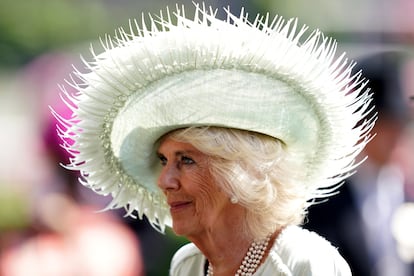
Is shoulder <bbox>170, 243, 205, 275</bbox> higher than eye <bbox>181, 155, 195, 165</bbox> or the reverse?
the reverse

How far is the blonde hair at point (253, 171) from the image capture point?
364cm

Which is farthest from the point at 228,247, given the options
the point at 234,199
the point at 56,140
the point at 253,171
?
the point at 56,140

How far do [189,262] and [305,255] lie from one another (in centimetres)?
60

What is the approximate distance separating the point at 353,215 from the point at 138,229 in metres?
1.31

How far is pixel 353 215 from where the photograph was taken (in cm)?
511

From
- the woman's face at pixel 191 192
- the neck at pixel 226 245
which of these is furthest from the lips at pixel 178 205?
the neck at pixel 226 245

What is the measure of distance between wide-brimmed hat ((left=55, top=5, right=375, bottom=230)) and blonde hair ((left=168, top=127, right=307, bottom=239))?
0.04 meters

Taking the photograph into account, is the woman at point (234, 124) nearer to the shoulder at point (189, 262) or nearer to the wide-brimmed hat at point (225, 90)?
the wide-brimmed hat at point (225, 90)

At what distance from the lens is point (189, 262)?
160 inches

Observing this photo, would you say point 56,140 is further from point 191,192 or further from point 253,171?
point 253,171

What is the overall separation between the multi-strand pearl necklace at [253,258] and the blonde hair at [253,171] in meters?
0.03

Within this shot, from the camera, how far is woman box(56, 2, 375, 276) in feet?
11.9

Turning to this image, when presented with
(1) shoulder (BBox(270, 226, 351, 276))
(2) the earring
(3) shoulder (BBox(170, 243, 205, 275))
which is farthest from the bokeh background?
(2) the earring

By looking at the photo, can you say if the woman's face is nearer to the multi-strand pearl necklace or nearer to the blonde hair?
the blonde hair
